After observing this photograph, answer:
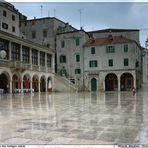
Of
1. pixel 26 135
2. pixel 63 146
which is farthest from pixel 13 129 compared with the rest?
pixel 63 146

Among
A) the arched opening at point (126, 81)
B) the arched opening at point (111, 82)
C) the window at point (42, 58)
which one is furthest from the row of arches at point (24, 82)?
the arched opening at point (126, 81)

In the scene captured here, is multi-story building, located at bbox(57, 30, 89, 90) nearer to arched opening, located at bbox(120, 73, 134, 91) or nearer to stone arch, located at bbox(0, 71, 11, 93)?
arched opening, located at bbox(120, 73, 134, 91)

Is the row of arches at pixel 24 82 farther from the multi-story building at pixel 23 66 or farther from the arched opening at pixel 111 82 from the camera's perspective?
the arched opening at pixel 111 82

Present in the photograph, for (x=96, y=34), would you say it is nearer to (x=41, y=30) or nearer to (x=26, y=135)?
(x=41, y=30)

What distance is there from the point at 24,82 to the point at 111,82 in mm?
18442

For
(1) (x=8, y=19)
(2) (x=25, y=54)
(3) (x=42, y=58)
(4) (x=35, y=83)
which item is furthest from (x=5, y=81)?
(1) (x=8, y=19)

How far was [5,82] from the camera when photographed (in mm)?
36781

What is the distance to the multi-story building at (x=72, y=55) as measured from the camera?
2068 inches

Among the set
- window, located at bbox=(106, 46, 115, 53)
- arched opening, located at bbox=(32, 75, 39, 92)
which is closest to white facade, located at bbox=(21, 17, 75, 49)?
window, located at bbox=(106, 46, 115, 53)

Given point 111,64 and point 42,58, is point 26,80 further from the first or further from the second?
point 111,64

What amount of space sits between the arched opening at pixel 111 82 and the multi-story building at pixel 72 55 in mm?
4653

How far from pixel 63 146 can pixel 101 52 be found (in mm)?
45915

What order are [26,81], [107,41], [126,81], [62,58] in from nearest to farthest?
[26,81], [107,41], [126,81], [62,58]

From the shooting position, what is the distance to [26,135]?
24.6 ft
